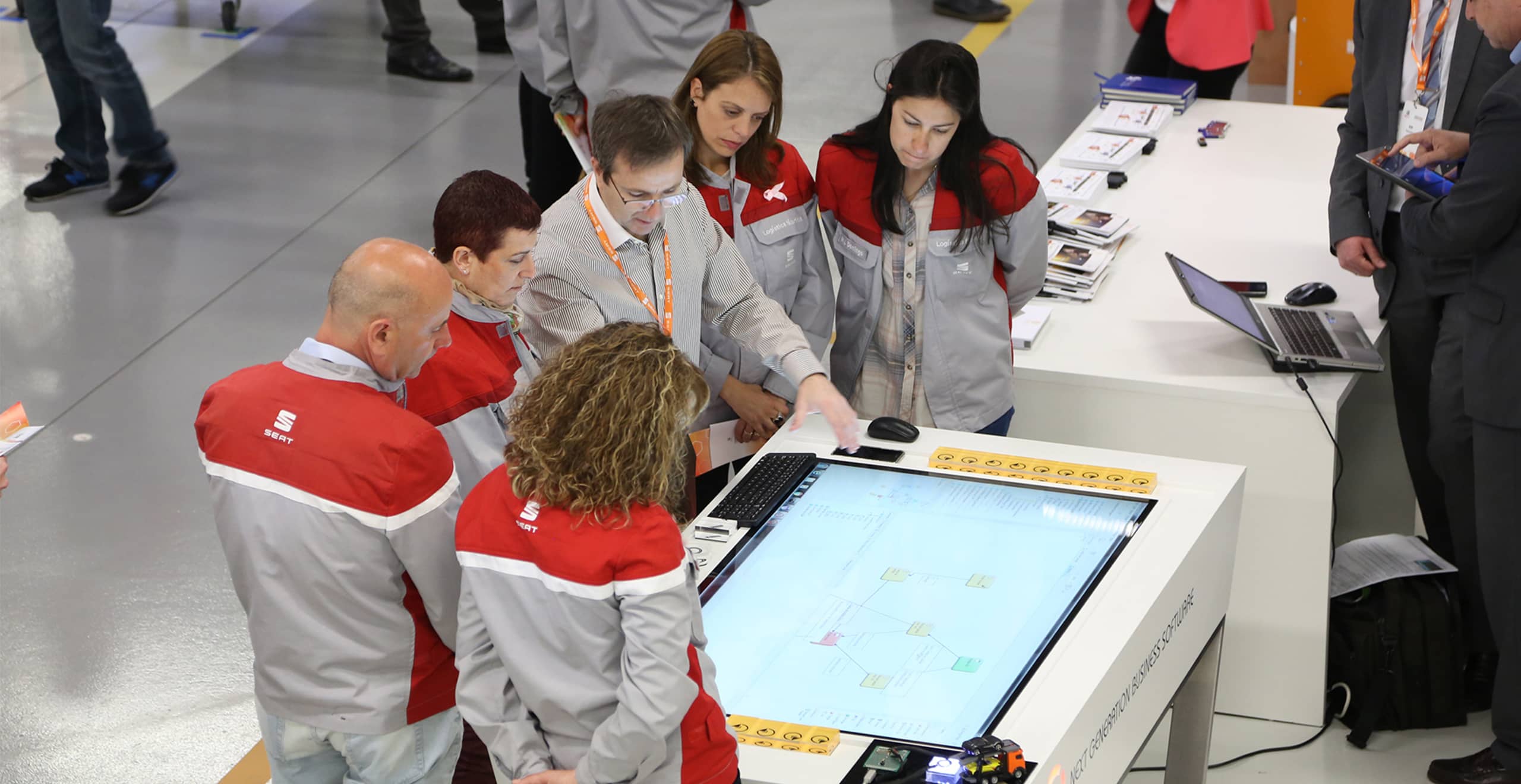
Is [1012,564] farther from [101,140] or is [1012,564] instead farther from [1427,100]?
[101,140]

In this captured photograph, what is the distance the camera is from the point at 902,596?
268cm

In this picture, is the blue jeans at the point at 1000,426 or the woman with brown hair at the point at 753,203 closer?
the woman with brown hair at the point at 753,203

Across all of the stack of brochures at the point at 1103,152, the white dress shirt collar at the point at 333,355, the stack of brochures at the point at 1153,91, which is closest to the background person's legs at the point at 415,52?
the stack of brochures at the point at 1153,91

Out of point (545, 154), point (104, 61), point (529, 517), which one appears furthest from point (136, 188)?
point (529, 517)

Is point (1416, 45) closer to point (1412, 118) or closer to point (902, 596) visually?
point (1412, 118)

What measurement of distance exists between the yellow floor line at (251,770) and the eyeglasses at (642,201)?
1517mm

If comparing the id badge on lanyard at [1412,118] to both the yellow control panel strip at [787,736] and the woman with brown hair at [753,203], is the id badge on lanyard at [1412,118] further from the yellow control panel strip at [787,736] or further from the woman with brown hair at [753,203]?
the yellow control panel strip at [787,736]

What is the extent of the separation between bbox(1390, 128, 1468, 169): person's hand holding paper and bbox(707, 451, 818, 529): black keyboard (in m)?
1.57

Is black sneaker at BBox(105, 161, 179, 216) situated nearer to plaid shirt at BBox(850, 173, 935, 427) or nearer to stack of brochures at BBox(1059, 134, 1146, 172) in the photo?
stack of brochures at BBox(1059, 134, 1146, 172)

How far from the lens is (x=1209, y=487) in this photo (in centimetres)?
293

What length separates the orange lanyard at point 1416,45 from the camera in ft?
12.0

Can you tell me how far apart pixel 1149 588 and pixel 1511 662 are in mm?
1143

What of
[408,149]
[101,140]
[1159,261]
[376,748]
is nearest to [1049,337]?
[1159,261]

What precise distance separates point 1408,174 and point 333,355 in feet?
8.18
